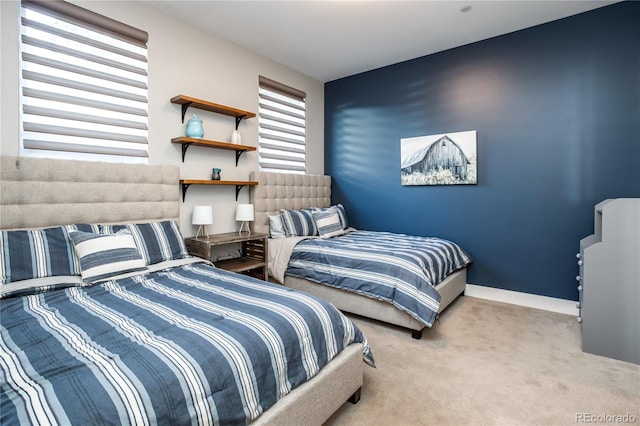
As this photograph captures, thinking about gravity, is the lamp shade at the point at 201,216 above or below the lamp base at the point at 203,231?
above

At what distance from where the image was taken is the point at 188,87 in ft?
10.6

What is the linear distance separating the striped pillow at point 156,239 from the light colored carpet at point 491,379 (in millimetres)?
1697

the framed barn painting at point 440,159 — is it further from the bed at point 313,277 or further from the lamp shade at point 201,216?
the lamp shade at point 201,216

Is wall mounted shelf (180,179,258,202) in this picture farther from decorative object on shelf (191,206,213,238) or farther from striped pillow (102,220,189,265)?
striped pillow (102,220,189,265)

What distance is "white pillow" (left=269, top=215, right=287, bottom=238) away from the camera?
3.79 metres

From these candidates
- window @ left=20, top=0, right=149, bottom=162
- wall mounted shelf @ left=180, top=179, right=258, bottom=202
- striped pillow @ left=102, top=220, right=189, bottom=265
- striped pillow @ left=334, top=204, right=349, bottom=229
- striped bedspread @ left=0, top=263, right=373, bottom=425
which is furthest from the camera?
striped pillow @ left=334, top=204, right=349, bottom=229

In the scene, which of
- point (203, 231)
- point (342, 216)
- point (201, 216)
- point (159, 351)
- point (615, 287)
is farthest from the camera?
point (342, 216)

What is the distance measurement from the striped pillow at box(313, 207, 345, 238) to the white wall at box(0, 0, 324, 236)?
3.04 ft

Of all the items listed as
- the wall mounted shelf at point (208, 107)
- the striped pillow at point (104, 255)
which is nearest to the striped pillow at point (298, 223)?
the wall mounted shelf at point (208, 107)

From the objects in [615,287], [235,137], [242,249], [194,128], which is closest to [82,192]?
[194,128]

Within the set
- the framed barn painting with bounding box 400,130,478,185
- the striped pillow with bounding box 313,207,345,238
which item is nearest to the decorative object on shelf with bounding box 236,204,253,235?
the striped pillow with bounding box 313,207,345,238

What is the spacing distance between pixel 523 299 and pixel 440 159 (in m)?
1.81

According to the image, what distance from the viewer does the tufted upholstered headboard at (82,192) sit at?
214cm

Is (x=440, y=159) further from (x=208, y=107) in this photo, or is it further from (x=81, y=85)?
(x=81, y=85)
